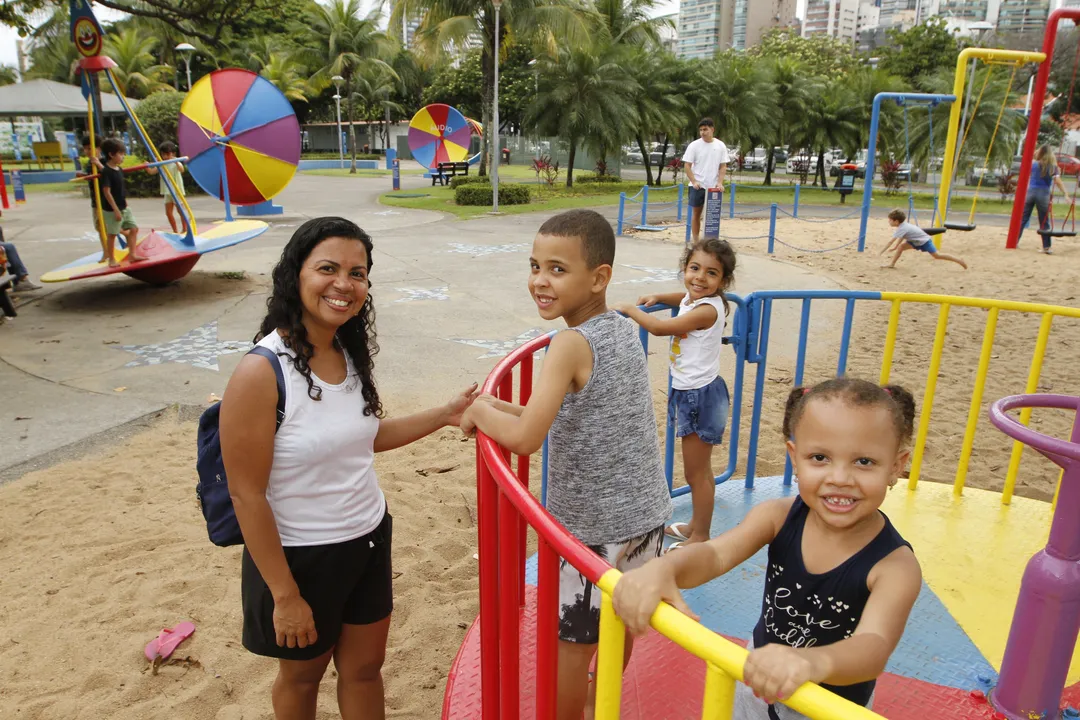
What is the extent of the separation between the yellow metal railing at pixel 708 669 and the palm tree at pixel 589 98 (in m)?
26.3

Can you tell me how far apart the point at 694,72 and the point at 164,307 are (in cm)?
2413

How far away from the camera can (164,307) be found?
8.59 m

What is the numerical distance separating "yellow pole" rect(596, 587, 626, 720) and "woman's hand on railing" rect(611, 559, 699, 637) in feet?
0.12

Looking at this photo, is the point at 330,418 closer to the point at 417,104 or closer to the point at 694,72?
the point at 694,72

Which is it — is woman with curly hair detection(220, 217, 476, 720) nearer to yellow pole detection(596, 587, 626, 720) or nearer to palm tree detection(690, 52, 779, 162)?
yellow pole detection(596, 587, 626, 720)

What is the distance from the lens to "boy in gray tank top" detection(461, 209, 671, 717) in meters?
1.87

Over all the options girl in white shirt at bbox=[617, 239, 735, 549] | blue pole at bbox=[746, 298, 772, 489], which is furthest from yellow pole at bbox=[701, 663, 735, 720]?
blue pole at bbox=[746, 298, 772, 489]

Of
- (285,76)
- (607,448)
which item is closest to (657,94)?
(285,76)

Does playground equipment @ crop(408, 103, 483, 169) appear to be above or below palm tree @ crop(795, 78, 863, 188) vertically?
below

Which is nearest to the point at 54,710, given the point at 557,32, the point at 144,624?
the point at 144,624

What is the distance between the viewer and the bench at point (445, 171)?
26781mm

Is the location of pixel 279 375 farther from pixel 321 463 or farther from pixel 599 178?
pixel 599 178

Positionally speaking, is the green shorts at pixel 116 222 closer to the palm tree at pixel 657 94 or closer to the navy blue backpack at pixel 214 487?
the navy blue backpack at pixel 214 487

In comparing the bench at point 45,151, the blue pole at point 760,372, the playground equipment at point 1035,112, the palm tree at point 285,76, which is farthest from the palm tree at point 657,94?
the bench at point 45,151
